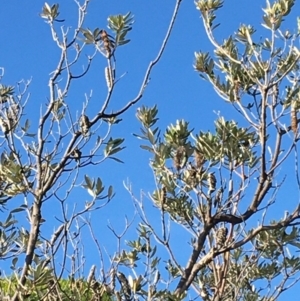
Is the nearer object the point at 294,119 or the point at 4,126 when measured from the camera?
Result: the point at 4,126

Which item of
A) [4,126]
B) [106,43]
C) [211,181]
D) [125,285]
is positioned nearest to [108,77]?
[106,43]

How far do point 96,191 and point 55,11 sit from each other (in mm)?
1184

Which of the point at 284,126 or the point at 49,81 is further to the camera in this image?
the point at 284,126

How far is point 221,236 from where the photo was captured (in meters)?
4.05

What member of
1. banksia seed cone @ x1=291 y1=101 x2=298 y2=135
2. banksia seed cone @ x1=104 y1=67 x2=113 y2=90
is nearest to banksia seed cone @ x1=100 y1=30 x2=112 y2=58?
banksia seed cone @ x1=104 y1=67 x2=113 y2=90

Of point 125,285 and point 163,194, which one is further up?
point 163,194

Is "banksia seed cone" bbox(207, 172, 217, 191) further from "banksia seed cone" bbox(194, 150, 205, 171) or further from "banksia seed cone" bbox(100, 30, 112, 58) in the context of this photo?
"banksia seed cone" bbox(100, 30, 112, 58)

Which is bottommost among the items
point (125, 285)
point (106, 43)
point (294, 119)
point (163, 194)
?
point (125, 285)

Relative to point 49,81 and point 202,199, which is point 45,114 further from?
point 202,199

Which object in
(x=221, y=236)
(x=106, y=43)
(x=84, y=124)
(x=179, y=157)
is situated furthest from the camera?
(x=221, y=236)

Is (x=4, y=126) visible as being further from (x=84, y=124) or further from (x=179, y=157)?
(x=179, y=157)

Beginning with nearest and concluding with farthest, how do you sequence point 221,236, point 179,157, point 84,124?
point 84,124 < point 179,157 < point 221,236

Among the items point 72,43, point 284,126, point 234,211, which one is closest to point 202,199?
point 234,211

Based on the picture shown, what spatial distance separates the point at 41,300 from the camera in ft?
11.4
